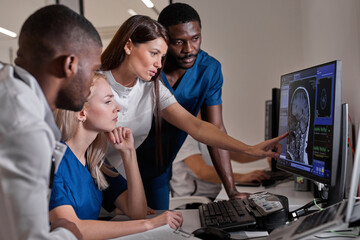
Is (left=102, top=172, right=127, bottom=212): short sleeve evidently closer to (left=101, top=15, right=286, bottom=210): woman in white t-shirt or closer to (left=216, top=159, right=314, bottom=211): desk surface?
(left=101, top=15, right=286, bottom=210): woman in white t-shirt

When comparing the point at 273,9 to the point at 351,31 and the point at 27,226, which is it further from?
the point at 27,226

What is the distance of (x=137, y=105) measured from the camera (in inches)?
71.7

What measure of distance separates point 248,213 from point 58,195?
54 centimetres

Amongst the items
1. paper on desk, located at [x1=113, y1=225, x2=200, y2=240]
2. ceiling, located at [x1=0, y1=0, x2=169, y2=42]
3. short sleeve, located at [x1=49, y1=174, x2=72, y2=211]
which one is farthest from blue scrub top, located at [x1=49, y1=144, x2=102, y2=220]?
ceiling, located at [x1=0, y1=0, x2=169, y2=42]

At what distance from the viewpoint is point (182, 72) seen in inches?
79.8

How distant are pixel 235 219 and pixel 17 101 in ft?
2.16

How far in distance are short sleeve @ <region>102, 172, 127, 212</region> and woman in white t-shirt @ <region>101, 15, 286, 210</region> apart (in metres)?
0.28

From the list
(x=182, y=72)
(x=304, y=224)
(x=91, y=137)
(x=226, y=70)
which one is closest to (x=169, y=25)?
(x=182, y=72)

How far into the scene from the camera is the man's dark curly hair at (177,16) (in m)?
1.82

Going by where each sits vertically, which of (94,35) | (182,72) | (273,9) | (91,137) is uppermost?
(273,9)

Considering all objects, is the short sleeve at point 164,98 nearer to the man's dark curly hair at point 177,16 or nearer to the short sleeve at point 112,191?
the man's dark curly hair at point 177,16

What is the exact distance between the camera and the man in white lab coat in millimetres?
630

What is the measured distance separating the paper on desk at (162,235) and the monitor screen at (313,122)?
40 centimetres

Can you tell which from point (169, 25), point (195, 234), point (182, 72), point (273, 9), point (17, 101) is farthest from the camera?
point (273, 9)
